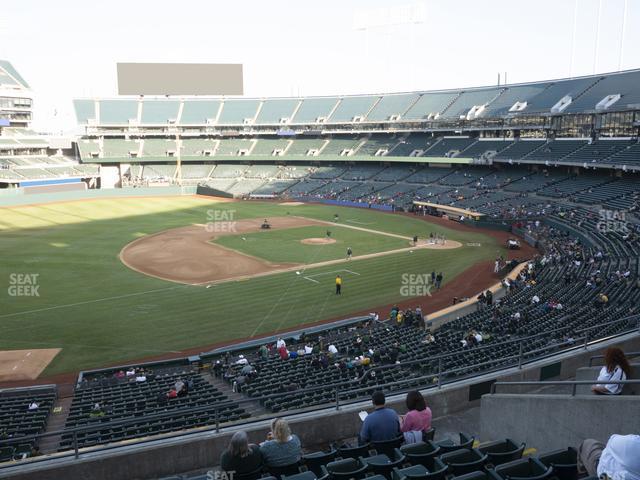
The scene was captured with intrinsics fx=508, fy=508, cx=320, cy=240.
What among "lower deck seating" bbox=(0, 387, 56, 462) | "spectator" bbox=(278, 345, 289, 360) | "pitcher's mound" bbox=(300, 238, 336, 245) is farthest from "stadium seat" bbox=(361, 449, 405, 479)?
"pitcher's mound" bbox=(300, 238, 336, 245)

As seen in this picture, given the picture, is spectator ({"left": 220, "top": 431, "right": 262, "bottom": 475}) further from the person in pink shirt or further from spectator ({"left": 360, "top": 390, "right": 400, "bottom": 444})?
the person in pink shirt

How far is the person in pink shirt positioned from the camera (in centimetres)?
726

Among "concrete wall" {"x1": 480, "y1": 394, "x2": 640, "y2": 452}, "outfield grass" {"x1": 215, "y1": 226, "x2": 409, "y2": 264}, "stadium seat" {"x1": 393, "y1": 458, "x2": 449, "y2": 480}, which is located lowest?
"outfield grass" {"x1": 215, "y1": 226, "x2": 409, "y2": 264}

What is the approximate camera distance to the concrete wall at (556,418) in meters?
7.23

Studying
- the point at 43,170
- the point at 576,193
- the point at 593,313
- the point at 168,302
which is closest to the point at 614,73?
the point at 576,193

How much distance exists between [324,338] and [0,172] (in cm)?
6866

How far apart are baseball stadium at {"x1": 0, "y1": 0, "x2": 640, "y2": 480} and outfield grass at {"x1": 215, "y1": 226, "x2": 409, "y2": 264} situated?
41cm

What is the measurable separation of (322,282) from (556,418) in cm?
2569

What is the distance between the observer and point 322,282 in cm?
3331

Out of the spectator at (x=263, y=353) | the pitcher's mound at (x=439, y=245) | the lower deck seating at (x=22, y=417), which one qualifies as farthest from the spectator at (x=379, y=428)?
the pitcher's mound at (x=439, y=245)

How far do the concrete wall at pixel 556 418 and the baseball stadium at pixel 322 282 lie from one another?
0.12 ft

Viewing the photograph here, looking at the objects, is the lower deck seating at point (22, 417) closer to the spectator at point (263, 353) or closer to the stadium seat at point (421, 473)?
the spectator at point (263, 353)

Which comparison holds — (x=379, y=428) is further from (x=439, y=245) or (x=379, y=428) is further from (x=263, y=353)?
(x=439, y=245)

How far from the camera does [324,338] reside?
886 inches
